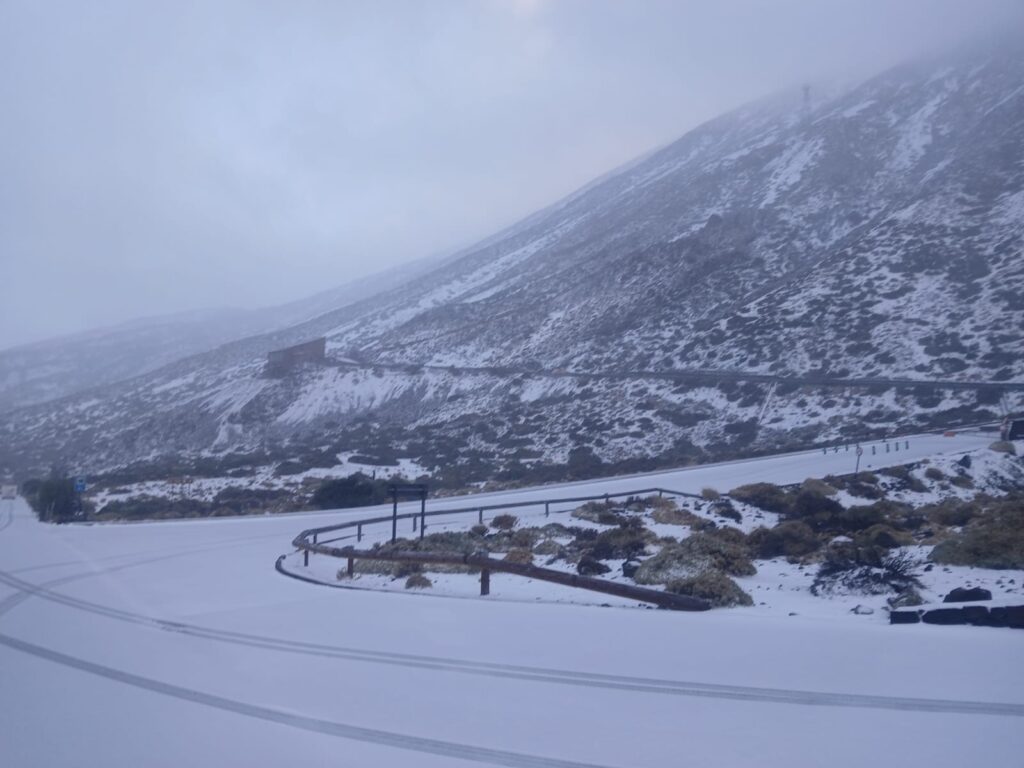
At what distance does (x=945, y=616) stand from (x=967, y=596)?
123 centimetres

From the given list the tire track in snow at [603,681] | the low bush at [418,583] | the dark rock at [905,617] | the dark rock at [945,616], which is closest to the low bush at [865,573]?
the dark rock at [905,617]

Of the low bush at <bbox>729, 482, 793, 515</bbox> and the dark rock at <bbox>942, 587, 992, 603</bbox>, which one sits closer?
the dark rock at <bbox>942, 587, 992, 603</bbox>

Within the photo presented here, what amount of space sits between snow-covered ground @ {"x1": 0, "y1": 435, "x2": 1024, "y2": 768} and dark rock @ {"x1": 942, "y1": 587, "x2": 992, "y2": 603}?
111 centimetres

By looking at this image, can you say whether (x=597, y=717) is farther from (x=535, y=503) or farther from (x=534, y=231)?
(x=534, y=231)

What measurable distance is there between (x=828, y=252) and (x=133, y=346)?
123 m

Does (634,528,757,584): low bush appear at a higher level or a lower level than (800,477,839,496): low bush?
higher

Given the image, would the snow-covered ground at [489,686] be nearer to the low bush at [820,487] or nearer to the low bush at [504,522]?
the low bush at [504,522]

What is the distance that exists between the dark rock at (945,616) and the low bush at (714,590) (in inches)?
86.9

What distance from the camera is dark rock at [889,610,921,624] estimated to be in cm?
819

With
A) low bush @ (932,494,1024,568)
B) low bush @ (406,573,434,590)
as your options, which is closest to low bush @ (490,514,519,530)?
low bush @ (406,573,434,590)

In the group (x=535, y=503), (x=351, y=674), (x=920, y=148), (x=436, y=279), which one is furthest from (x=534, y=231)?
(x=351, y=674)

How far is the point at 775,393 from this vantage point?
52.1 meters

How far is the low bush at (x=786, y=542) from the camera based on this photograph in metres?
14.3

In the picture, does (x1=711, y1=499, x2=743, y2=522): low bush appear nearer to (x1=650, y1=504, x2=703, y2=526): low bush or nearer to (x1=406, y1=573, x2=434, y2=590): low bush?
(x1=650, y1=504, x2=703, y2=526): low bush
